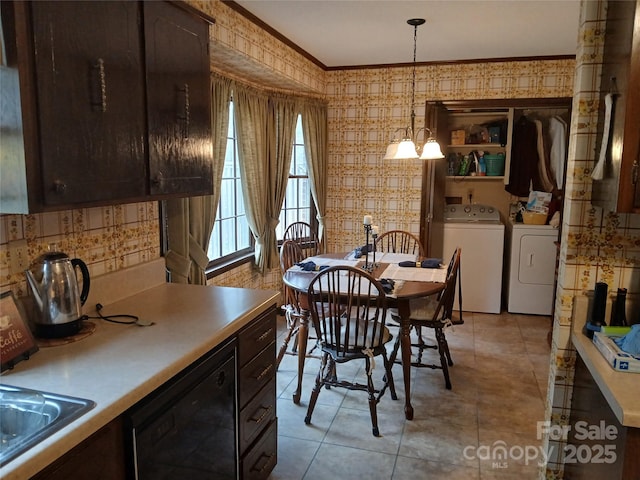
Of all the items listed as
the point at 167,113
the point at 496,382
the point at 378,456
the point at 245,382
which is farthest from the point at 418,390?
the point at 167,113

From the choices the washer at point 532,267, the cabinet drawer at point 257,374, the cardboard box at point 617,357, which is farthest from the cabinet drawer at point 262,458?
the washer at point 532,267

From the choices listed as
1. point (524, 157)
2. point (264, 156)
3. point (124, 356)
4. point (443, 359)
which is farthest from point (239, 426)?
point (524, 157)

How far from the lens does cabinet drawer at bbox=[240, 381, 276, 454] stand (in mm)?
1964

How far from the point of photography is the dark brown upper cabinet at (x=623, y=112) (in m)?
1.39

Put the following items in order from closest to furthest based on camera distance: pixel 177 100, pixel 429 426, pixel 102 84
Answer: pixel 102 84, pixel 177 100, pixel 429 426

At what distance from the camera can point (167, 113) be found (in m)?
1.93

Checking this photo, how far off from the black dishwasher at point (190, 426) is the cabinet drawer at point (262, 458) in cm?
10

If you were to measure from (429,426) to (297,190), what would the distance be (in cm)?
279

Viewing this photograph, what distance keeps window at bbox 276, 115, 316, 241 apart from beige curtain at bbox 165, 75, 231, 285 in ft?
4.48

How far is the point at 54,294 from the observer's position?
5.27ft

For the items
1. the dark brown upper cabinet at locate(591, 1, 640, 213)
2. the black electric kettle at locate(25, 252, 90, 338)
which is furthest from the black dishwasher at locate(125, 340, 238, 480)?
the dark brown upper cabinet at locate(591, 1, 640, 213)

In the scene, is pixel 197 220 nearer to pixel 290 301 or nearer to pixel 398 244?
pixel 290 301

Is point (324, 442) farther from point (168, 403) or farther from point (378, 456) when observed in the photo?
point (168, 403)

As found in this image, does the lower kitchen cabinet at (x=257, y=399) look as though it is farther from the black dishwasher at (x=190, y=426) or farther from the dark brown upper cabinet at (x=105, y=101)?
the dark brown upper cabinet at (x=105, y=101)
